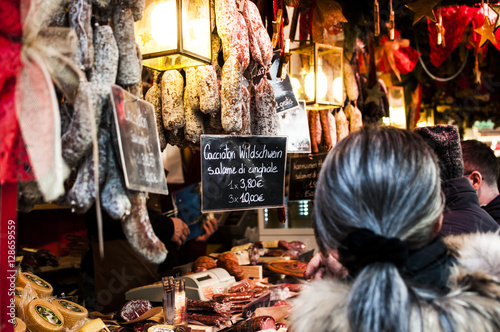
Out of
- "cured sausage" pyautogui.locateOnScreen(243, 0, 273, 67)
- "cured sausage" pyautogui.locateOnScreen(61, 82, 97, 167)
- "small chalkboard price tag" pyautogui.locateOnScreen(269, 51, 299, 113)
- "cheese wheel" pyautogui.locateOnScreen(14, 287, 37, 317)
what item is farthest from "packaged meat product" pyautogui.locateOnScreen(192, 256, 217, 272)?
"cured sausage" pyautogui.locateOnScreen(61, 82, 97, 167)

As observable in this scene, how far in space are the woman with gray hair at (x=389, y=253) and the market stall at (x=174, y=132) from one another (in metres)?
0.39

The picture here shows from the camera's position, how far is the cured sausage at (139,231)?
4.75 ft

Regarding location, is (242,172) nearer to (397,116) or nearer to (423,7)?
(423,7)

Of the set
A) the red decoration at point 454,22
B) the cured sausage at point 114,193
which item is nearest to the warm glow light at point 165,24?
Answer: the cured sausage at point 114,193

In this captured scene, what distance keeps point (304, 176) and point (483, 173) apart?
4.78 ft

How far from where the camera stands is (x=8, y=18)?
1.19 m

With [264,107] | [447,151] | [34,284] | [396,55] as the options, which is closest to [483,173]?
[447,151]

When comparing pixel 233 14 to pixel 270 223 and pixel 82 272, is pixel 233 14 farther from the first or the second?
pixel 270 223

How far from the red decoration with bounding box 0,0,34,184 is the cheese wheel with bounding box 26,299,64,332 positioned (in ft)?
3.60

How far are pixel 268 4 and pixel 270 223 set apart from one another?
11.6ft

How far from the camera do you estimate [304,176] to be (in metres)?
4.04

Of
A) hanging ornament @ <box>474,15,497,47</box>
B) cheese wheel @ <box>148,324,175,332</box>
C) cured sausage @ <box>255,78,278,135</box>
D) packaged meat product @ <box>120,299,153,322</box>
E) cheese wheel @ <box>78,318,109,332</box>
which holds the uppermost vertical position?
hanging ornament @ <box>474,15,497,47</box>

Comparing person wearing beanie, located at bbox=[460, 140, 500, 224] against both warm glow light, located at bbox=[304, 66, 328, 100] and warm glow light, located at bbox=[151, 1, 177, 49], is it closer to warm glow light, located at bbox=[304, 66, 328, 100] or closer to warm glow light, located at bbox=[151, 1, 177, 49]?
warm glow light, located at bbox=[304, 66, 328, 100]

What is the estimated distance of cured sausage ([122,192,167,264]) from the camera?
4.75 ft
